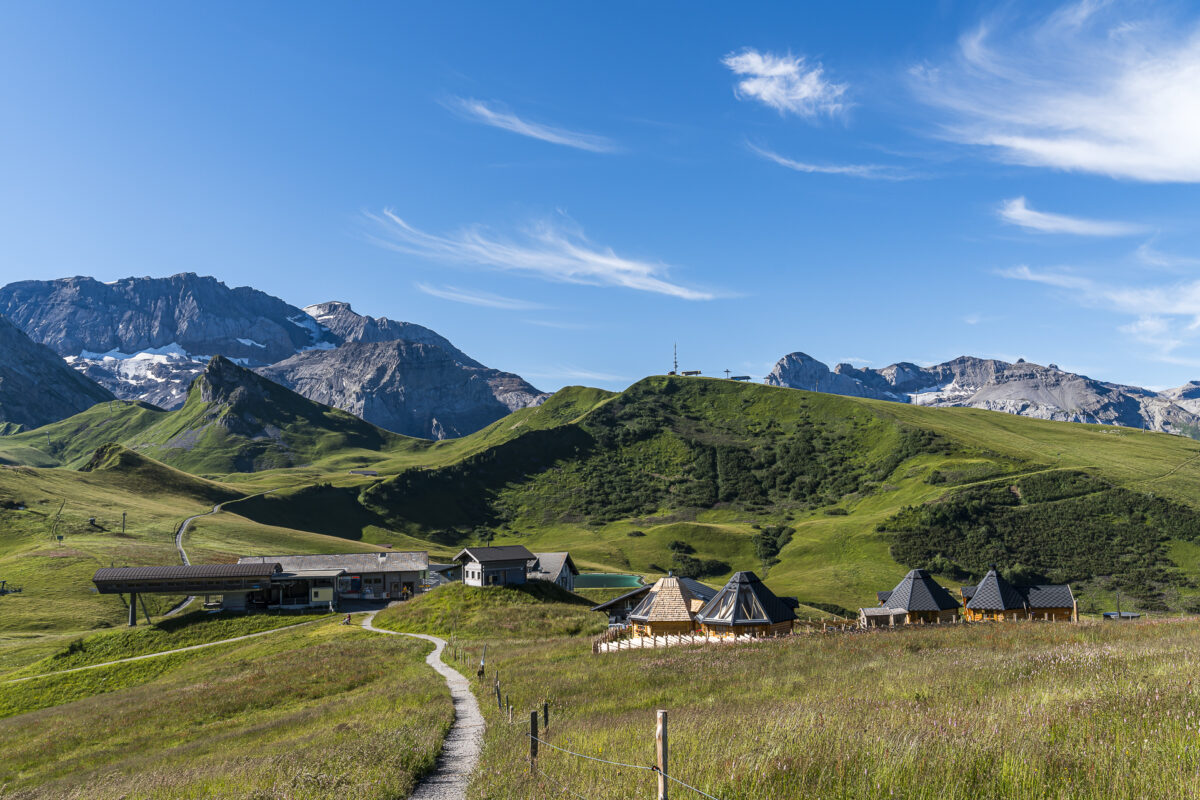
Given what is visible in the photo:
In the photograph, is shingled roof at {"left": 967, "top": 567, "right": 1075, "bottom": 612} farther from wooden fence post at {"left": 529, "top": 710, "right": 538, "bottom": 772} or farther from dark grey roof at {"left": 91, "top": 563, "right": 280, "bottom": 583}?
dark grey roof at {"left": 91, "top": 563, "right": 280, "bottom": 583}

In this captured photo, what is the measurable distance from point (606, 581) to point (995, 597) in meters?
60.6

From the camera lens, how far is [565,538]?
170625 mm

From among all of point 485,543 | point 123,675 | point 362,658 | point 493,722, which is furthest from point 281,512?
point 493,722

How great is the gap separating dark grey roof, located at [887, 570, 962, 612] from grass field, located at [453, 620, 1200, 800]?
4862 centimetres

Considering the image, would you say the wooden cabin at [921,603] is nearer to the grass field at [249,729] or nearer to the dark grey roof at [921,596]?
the dark grey roof at [921,596]

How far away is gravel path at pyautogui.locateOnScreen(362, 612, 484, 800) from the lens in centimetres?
1556

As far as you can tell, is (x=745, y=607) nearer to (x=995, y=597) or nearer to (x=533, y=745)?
(x=995, y=597)

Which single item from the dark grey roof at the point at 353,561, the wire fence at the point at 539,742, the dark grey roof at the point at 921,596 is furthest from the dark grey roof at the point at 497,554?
the dark grey roof at the point at 921,596

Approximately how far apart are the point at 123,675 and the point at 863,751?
69.5 m

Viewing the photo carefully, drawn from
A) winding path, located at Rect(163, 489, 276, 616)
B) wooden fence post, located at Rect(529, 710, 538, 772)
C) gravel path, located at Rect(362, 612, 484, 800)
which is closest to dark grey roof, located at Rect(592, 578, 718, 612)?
gravel path, located at Rect(362, 612, 484, 800)

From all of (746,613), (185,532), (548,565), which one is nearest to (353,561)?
(548,565)

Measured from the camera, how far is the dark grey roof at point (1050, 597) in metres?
69.2

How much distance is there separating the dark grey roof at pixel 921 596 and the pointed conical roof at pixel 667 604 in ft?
76.9

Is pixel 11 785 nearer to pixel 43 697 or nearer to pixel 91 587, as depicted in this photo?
pixel 43 697
